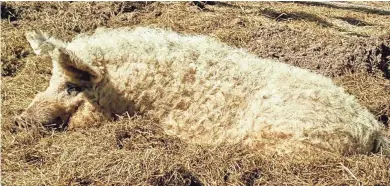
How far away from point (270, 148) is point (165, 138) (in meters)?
1.00

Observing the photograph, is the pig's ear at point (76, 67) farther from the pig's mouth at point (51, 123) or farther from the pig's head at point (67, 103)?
the pig's mouth at point (51, 123)

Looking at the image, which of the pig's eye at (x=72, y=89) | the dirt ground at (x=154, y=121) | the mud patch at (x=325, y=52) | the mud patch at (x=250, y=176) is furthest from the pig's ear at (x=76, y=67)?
the mud patch at (x=325, y=52)

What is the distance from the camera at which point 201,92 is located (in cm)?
548

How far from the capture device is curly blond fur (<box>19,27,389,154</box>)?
525 cm

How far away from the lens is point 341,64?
830 cm

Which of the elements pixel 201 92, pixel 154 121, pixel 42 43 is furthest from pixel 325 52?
pixel 42 43

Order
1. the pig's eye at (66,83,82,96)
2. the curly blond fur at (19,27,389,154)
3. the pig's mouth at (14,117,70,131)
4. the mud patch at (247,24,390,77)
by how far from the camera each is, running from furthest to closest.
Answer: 1. the mud patch at (247,24,390,77)
2. the pig's eye at (66,83,82,96)
3. the pig's mouth at (14,117,70,131)
4. the curly blond fur at (19,27,389,154)

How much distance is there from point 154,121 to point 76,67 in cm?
94

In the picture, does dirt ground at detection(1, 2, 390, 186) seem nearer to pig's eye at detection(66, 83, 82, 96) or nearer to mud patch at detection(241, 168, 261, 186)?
mud patch at detection(241, 168, 261, 186)

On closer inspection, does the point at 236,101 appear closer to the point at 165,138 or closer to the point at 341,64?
the point at 165,138

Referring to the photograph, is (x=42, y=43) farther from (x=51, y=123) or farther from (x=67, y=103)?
(x=51, y=123)

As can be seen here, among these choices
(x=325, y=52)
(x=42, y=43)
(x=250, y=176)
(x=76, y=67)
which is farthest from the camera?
(x=325, y=52)

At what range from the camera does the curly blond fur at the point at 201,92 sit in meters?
5.25

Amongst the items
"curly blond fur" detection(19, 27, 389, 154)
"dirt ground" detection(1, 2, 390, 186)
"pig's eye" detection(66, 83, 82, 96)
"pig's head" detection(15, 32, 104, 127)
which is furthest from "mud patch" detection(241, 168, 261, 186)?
"pig's eye" detection(66, 83, 82, 96)
